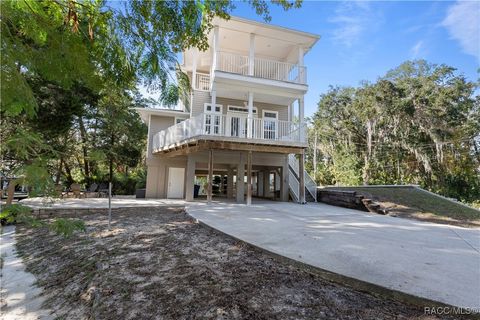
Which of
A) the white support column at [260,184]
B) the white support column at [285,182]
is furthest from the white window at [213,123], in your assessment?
the white support column at [260,184]

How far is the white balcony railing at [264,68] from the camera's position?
11.8 metres

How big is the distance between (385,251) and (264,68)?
11006 millimetres

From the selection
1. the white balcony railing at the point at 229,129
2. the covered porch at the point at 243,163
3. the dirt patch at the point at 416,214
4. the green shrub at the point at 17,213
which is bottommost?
the dirt patch at the point at 416,214

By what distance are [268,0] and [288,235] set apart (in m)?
4.12

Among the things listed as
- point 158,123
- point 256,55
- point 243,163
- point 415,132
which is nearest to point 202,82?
point 256,55

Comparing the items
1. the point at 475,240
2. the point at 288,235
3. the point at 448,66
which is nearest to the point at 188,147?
the point at 288,235

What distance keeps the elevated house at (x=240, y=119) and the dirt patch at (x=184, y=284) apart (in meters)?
5.81

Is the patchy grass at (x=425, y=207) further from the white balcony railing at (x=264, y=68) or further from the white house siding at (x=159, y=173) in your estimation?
the white house siding at (x=159, y=173)

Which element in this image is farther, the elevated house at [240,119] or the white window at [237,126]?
the elevated house at [240,119]

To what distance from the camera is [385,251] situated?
4.18 meters

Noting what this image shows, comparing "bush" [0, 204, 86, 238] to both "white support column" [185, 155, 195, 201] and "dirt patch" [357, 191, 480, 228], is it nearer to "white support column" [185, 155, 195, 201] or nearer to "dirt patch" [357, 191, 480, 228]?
"dirt patch" [357, 191, 480, 228]

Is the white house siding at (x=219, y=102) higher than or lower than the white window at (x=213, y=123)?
higher

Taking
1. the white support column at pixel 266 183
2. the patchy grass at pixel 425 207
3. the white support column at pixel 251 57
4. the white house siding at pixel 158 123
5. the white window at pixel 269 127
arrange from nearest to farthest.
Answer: the patchy grass at pixel 425 207, the white support column at pixel 251 57, the white window at pixel 269 127, the white house siding at pixel 158 123, the white support column at pixel 266 183

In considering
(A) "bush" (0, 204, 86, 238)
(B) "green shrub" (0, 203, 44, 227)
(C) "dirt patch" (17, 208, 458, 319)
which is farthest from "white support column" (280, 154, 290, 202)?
(B) "green shrub" (0, 203, 44, 227)
